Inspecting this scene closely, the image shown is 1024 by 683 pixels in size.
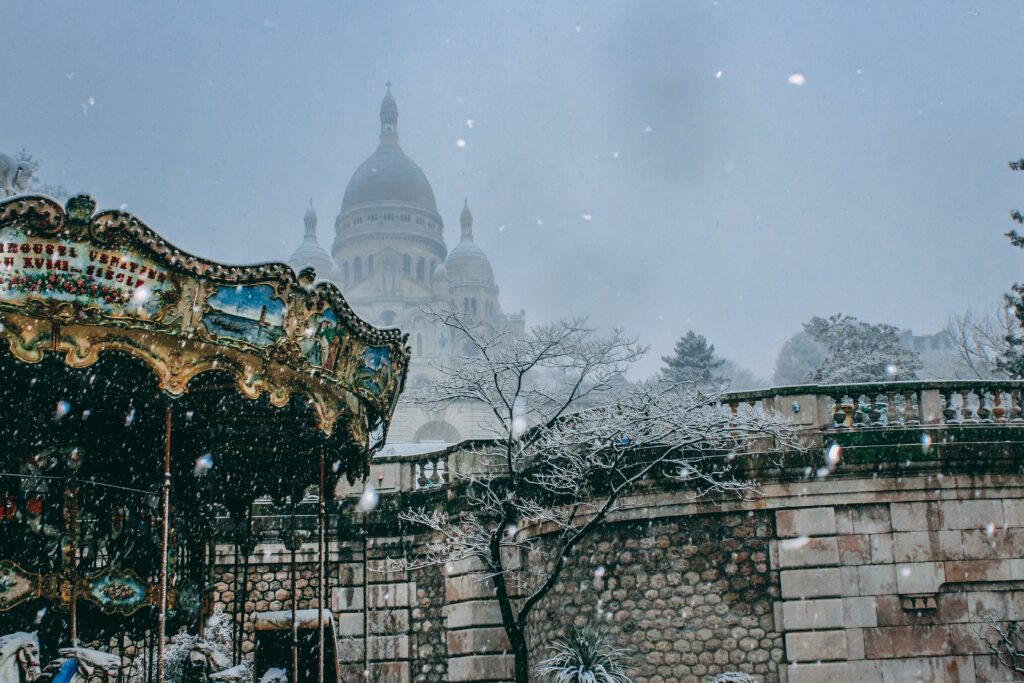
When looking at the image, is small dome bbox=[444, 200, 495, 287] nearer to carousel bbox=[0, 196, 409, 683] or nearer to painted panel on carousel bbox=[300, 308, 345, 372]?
carousel bbox=[0, 196, 409, 683]

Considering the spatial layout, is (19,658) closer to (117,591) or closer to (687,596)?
(117,591)

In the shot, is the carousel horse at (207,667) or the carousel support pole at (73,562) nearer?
the carousel support pole at (73,562)

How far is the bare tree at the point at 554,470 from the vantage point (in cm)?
1292

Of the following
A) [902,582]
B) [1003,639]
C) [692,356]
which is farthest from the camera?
[692,356]

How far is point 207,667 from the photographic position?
34.1 feet

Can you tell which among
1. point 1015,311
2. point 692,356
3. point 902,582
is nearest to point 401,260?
point 692,356

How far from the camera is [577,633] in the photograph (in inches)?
514

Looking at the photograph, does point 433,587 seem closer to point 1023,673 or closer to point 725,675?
point 725,675

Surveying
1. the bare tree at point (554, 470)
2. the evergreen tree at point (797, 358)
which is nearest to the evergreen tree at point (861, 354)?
the evergreen tree at point (797, 358)

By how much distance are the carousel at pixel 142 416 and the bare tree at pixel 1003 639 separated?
7872mm

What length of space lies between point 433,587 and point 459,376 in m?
3.65

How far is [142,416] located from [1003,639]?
34.8 feet

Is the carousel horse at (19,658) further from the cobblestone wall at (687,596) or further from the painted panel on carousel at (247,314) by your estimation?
the cobblestone wall at (687,596)

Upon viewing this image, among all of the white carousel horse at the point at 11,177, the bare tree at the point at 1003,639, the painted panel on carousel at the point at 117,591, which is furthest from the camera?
the bare tree at the point at 1003,639
